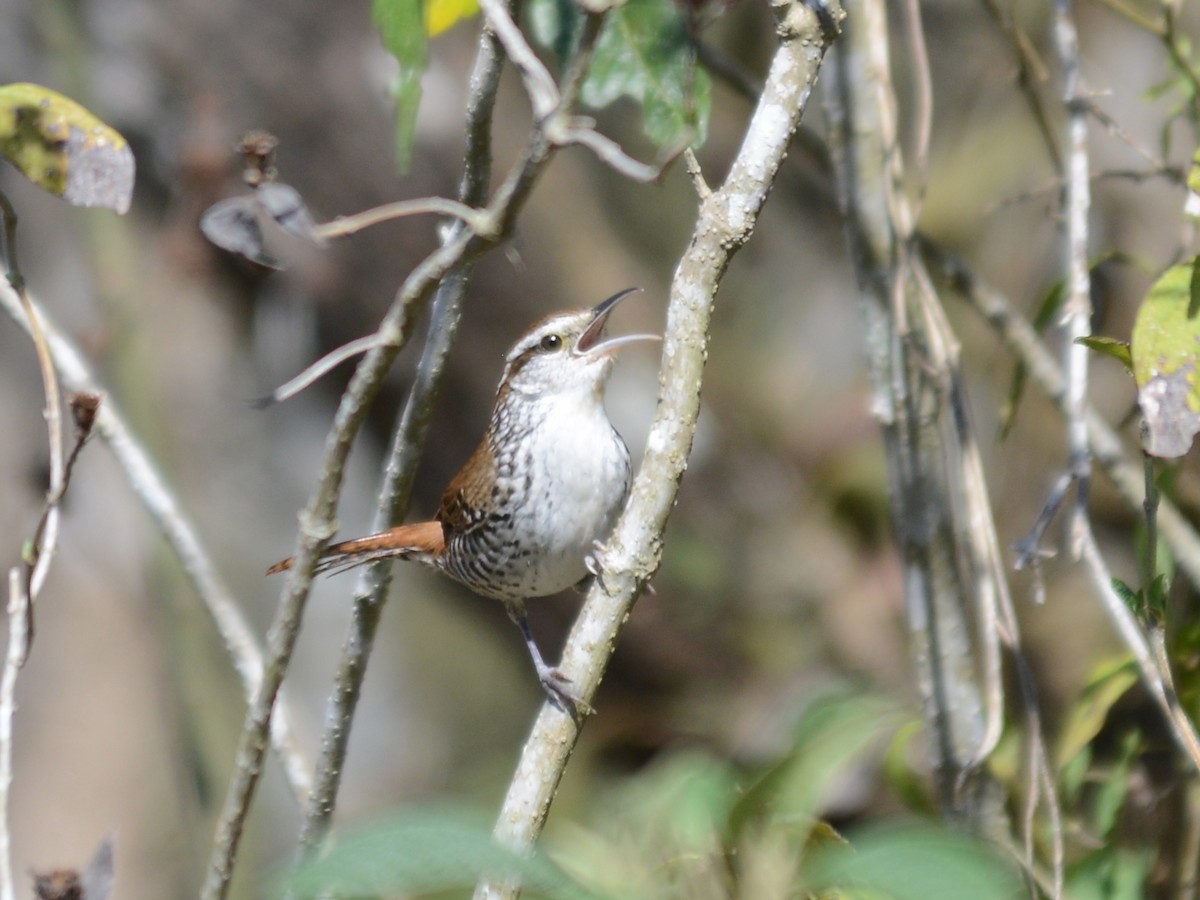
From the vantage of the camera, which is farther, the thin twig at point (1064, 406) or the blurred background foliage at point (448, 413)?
the blurred background foliage at point (448, 413)

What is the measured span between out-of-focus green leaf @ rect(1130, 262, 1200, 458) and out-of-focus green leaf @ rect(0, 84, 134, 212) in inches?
54.2

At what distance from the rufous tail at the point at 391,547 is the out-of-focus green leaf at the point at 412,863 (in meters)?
1.67

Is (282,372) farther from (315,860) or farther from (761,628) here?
(315,860)

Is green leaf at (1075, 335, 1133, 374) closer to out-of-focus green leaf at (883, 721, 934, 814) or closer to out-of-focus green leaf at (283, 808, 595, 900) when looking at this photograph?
A: out-of-focus green leaf at (283, 808, 595, 900)

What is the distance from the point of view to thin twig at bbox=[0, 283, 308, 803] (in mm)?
2281

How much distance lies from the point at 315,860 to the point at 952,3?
4.66 m

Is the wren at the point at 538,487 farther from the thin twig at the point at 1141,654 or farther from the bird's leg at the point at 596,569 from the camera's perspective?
the thin twig at the point at 1141,654

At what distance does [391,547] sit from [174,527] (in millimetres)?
646

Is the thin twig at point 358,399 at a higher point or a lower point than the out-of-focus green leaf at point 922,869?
higher

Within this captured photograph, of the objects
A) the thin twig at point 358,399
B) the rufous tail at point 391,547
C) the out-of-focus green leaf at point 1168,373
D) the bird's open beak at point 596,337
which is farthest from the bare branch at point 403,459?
the out-of-focus green leaf at point 1168,373

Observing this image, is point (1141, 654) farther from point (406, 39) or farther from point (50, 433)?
point (50, 433)

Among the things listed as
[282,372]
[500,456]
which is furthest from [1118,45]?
[282,372]

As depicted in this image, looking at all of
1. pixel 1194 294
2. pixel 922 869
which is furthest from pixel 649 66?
pixel 922 869

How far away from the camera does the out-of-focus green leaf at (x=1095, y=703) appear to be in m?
2.70
